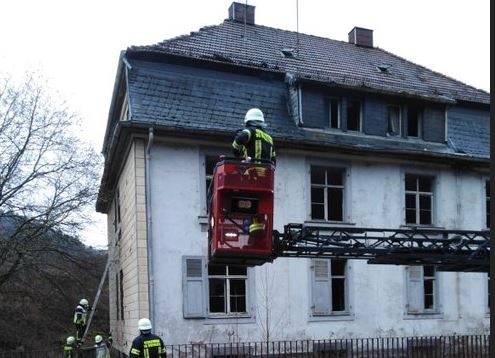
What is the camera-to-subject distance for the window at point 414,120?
67.2 feet

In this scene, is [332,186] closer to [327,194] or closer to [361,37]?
[327,194]

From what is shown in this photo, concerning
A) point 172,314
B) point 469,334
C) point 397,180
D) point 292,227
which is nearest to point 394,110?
point 397,180

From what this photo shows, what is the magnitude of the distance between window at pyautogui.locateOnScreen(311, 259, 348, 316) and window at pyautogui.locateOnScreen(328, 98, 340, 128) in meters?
4.24

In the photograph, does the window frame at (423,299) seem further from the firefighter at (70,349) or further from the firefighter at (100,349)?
the firefighter at (70,349)

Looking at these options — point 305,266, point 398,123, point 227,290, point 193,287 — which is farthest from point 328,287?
point 398,123

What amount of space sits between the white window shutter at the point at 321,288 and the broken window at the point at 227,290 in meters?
2.07

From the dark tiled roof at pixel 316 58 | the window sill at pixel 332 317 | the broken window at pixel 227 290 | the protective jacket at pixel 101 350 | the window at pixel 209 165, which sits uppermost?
the dark tiled roof at pixel 316 58

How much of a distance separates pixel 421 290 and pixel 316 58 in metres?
8.42

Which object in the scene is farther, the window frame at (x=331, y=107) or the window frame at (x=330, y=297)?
the window frame at (x=331, y=107)

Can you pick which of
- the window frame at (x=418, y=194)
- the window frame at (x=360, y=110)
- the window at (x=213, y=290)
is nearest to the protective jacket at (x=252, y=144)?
Answer: the window at (x=213, y=290)

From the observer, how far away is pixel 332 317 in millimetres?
17984

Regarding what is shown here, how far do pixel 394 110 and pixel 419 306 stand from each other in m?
6.20

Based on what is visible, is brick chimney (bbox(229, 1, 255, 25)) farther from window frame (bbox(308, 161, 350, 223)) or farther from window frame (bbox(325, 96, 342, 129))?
window frame (bbox(308, 161, 350, 223))

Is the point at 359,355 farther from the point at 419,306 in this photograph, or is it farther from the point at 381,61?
the point at 381,61
